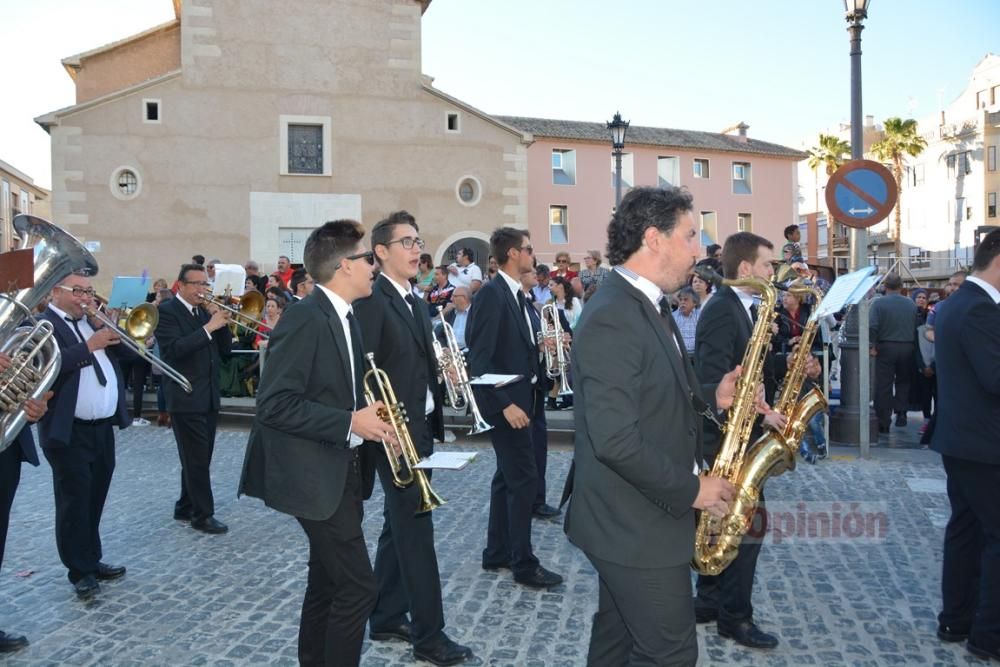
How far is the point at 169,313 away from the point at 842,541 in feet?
20.0

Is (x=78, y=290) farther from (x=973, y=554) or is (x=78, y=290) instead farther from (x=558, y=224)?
(x=558, y=224)

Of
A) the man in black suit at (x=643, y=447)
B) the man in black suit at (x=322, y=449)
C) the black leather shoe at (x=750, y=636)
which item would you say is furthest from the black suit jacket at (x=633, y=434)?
the black leather shoe at (x=750, y=636)

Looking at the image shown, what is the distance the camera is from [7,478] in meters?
5.09

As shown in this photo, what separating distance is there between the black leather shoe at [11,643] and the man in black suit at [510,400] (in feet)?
9.79

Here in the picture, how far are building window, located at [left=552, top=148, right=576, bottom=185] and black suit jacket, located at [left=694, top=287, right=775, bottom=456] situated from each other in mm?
35238

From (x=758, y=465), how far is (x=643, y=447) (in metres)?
1.72

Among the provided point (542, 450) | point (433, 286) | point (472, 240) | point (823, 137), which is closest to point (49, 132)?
point (472, 240)

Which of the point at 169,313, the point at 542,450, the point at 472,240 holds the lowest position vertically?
the point at 542,450

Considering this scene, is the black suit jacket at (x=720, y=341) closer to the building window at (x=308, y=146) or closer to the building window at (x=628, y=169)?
the building window at (x=308, y=146)

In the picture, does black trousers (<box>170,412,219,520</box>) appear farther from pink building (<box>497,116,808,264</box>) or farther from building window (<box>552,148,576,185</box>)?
building window (<box>552,148,576,185</box>)

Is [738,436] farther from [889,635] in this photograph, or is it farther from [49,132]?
[49,132]

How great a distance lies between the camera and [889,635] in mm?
4777

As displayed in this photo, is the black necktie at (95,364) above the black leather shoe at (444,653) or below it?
above

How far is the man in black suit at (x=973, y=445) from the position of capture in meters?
4.33
